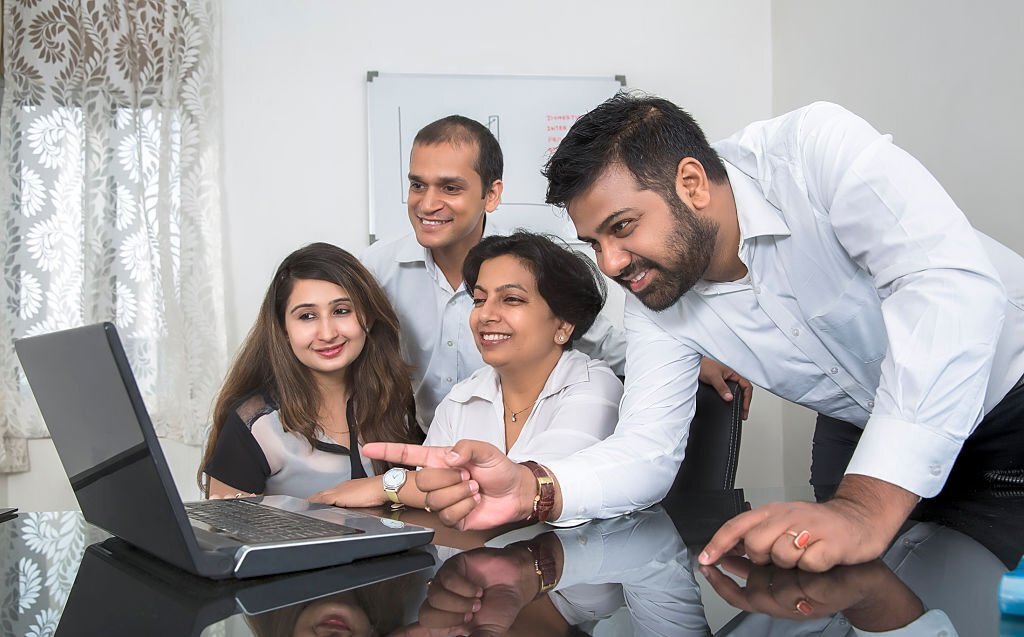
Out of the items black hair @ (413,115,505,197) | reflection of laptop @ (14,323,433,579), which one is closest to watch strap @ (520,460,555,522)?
reflection of laptop @ (14,323,433,579)

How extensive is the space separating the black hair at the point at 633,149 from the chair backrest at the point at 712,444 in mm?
403

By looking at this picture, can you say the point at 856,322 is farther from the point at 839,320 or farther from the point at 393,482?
the point at 393,482

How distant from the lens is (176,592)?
76 centimetres

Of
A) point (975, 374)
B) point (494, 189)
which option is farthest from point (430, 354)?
point (975, 374)

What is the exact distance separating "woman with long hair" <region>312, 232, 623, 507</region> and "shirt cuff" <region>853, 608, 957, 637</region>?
1153 mm

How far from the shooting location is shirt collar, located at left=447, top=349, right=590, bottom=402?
6.04 ft

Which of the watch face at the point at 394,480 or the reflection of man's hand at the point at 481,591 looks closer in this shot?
the reflection of man's hand at the point at 481,591

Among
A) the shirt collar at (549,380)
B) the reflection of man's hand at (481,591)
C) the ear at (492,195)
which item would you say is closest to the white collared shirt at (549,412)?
the shirt collar at (549,380)

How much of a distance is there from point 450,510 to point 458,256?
1381 millimetres

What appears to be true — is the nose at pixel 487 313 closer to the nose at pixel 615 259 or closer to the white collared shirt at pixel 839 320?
the white collared shirt at pixel 839 320

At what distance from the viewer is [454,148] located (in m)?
2.33

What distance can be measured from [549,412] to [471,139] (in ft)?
2.91

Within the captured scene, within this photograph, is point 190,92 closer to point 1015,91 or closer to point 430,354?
point 430,354

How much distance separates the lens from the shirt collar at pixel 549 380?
1842 millimetres
